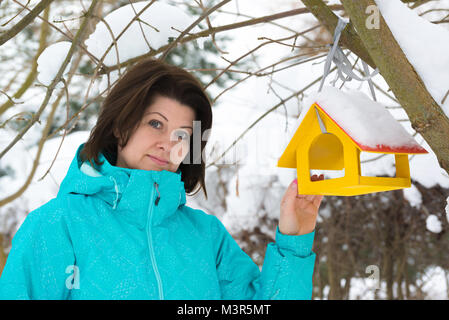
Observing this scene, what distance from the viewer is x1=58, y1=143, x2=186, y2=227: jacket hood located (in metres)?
1.33

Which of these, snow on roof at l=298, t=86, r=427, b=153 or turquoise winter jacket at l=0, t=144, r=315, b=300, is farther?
turquoise winter jacket at l=0, t=144, r=315, b=300

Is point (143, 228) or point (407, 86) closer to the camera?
point (407, 86)

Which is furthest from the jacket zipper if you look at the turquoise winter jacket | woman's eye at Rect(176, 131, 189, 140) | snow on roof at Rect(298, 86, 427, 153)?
snow on roof at Rect(298, 86, 427, 153)

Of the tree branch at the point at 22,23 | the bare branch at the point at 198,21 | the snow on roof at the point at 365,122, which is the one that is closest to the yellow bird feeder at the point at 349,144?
the snow on roof at the point at 365,122

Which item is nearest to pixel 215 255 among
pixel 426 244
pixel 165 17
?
pixel 165 17

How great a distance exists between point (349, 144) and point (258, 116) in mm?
2666

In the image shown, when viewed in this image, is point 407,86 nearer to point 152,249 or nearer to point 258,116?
point 152,249

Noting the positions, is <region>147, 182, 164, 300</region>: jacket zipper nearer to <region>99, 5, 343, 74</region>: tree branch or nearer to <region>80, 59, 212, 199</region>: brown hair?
<region>80, 59, 212, 199</region>: brown hair

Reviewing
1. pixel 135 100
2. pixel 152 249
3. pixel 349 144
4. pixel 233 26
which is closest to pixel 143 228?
pixel 152 249

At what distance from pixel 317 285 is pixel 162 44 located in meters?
2.98

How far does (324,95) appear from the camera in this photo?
1163mm

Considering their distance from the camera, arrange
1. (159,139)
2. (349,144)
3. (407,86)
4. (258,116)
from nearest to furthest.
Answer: (407,86) → (349,144) → (159,139) → (258,116)

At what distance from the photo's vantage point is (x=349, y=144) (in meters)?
1.12
